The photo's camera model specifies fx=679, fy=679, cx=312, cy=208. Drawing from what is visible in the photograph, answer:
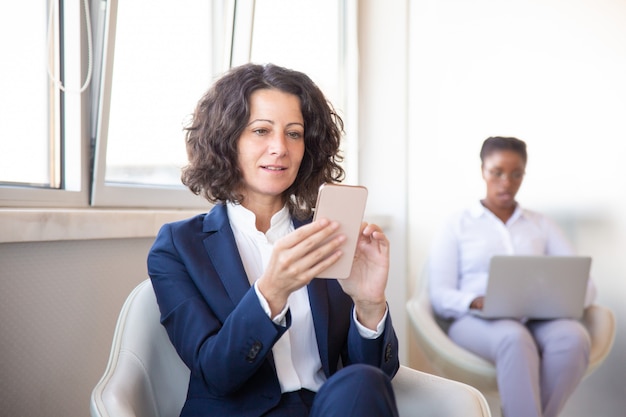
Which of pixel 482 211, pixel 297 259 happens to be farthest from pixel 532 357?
pixel 297 259

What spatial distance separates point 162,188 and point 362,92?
5.31ft

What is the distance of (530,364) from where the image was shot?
2.60 meters

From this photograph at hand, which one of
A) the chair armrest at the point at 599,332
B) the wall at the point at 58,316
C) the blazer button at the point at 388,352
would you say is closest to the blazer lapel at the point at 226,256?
the blazer button at the point at 388,352

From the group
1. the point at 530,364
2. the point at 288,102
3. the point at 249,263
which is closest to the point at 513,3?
the point at 530,364

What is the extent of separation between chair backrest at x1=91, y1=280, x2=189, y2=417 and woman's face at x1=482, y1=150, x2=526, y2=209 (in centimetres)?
185

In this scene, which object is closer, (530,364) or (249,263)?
(249,263)

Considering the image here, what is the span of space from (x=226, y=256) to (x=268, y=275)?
25 cm

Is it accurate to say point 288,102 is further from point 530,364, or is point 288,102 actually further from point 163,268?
point 530,364

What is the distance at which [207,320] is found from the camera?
4.74 feet

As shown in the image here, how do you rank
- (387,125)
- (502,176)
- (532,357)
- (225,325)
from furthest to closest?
(387,125), (502,176), (532,357), (225,325)

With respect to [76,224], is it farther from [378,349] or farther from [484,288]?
[484,288]

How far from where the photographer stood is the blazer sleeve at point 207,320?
134cm

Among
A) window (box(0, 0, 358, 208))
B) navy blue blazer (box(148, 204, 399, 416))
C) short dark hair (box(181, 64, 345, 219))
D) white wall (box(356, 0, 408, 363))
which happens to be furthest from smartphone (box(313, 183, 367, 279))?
white wall (box(356, 0, 408, 363))

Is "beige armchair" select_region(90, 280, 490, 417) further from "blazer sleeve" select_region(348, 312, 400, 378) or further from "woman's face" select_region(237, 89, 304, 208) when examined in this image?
"woman's face" select_region(237, 89, 304, 208)
